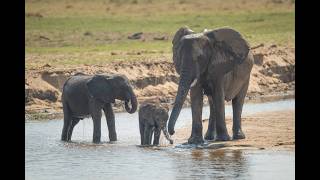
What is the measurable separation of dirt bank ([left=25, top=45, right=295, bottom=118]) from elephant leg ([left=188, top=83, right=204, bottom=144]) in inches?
174

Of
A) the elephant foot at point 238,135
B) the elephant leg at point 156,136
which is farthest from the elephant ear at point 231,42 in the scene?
the elephant leg at point 156,136

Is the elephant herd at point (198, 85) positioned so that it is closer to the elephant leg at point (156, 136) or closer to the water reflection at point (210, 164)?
the elephant leg at point (156, 136)

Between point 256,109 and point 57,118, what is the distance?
5.17 m

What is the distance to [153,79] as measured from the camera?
86.9 ft

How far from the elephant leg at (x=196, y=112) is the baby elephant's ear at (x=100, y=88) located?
2343 millimetres

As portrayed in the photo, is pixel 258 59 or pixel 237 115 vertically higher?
pixel 258 59

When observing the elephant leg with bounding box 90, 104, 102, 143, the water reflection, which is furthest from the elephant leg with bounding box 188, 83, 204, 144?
the elephant leg with bounding box 90, 104, 102, 143

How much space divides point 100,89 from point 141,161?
11.0ft

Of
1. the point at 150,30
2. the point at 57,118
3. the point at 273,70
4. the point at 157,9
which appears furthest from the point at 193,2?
the point at 57,118

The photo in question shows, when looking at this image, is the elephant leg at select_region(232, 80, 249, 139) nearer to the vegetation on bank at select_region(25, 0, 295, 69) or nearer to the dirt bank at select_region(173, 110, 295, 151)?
the dirt bank at select_region(173, 110, 295, 151)

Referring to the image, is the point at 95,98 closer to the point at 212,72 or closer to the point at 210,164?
the point at 212,72

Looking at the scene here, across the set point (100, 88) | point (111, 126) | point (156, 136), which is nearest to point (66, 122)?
point (100, 88)

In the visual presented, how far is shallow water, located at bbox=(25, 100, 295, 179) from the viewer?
14242 mm

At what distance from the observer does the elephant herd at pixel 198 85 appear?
1633 centimetres
